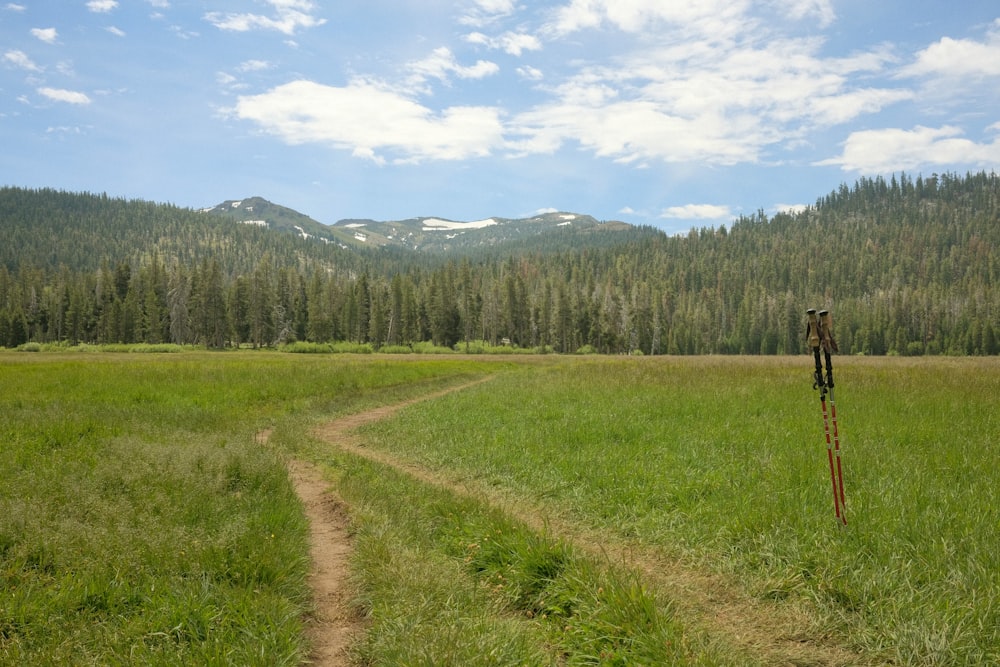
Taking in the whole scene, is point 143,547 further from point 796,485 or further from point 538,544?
point 796,485

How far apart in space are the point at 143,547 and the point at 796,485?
8.99m

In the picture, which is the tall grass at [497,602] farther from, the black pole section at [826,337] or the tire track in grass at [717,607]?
the black pole section at [826,337]

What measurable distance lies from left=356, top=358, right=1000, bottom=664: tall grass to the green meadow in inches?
1.6

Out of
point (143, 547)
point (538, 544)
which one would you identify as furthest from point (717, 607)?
point (143, 547)

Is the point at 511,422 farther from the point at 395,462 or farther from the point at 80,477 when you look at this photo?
the point at 80,477

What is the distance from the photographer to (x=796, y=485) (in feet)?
27.8

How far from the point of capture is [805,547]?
6383 millimetres

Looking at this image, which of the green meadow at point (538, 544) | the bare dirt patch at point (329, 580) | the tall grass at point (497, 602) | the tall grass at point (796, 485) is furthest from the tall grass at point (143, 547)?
the tall grass at point (796, 485)

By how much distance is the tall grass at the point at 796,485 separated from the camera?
522 centimetres

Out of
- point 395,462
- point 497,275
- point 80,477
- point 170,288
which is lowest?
point 395,462

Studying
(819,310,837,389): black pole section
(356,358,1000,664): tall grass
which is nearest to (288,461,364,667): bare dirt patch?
(356,358,1000,664): tall grass

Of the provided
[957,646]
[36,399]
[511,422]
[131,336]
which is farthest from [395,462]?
[131,336]

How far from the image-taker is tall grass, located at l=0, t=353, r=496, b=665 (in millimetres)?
4738

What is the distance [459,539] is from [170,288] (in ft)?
375
